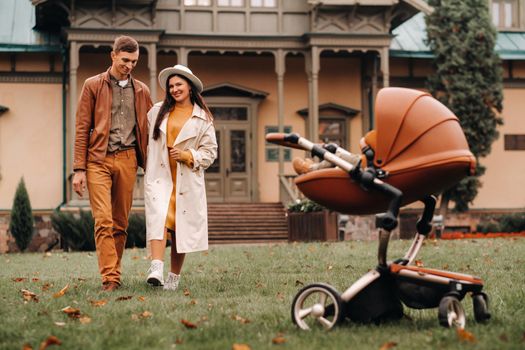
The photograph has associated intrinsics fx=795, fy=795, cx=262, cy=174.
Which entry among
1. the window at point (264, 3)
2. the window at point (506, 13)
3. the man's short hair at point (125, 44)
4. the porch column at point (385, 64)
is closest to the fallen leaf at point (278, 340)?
the man's short hair at point (125, 44)

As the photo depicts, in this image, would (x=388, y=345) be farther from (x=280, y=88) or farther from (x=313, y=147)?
(x=280, y=88)

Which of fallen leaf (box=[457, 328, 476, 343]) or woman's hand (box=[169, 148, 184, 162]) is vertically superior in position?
woman's hand (box=[169, 148, 184, 162])

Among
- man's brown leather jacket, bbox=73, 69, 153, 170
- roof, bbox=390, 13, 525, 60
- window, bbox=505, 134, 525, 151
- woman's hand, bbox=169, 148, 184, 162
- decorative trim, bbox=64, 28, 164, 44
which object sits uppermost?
roof, bbox=390, 13, 525, 60

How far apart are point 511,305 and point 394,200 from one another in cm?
171

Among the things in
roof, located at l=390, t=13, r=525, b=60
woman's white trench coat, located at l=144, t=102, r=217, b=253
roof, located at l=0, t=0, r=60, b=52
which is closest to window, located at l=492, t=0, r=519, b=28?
roof, located at l=390, t=13, r=525, b=60

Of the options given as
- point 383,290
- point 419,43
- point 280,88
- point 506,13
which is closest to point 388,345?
point 383,290

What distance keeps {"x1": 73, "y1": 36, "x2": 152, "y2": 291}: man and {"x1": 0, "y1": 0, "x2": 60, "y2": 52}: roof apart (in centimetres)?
1567

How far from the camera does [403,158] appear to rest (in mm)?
4570

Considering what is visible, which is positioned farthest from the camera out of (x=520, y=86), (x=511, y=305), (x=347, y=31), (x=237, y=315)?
(x=520, y=86)

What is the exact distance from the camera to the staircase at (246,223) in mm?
19000

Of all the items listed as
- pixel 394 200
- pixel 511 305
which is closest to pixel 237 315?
pixel 394 200

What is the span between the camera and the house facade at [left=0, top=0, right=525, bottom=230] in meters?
21.1

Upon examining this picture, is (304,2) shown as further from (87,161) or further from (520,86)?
(87,161)

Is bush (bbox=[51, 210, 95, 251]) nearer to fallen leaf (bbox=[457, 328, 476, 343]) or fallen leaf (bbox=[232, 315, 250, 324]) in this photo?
fallen leaf (bbox=[232, 315, 250, 324])
